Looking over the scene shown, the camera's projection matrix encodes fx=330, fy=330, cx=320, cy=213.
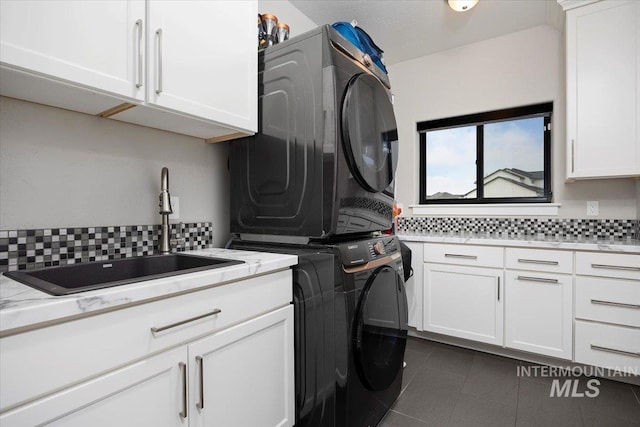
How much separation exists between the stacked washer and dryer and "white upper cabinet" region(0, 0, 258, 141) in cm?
20

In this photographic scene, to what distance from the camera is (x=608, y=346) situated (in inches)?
80.7

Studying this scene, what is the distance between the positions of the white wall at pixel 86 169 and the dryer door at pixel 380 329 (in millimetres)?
983

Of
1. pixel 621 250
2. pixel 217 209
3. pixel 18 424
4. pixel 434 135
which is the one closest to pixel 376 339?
pixel 217 209

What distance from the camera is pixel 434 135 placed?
3436 millimetres

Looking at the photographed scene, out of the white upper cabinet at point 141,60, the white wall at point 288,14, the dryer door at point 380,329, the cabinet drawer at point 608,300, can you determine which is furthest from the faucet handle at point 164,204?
the cabinet drawer at point 608,300

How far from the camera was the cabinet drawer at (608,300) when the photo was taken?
78.2 inches

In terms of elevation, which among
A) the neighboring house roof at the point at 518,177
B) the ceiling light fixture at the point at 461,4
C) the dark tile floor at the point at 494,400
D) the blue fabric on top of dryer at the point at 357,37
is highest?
the ceiling light fixture at the point at 461,4

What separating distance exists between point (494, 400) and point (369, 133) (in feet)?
5.54

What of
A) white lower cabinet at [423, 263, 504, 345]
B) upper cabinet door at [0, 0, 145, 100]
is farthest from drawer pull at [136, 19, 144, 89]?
white lower cabinet at [423, 263, 504, 345]

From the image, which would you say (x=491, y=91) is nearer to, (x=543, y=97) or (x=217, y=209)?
(x=543, y=97)

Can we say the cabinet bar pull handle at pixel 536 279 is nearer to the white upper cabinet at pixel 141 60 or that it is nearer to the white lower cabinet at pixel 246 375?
the white lower cabinet at pixel 246 375

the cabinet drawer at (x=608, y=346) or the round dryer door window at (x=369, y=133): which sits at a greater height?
the round dryer door window at (x=369, y=133)

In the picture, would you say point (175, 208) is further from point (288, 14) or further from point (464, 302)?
point (464, 302)

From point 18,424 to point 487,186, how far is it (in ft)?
11.2
